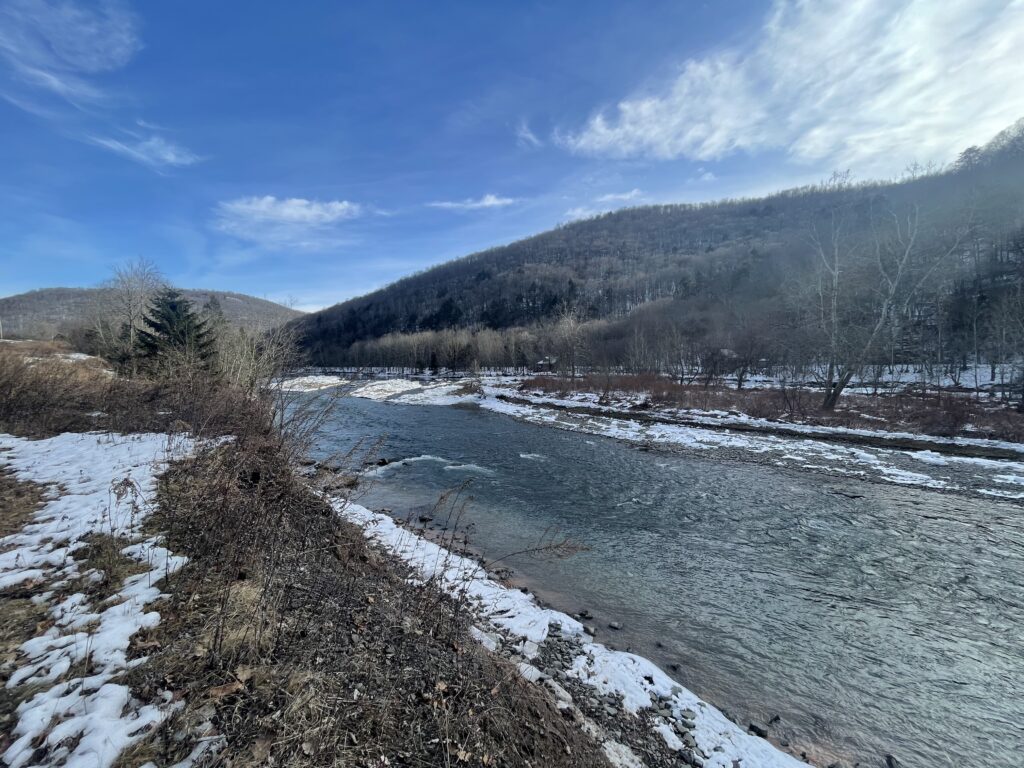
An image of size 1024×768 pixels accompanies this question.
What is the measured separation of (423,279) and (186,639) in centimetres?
19446

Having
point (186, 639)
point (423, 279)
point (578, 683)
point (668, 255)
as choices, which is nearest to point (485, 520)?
point (578, 683)

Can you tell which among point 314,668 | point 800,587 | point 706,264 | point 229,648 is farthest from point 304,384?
point 706,264

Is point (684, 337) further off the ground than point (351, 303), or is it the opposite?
point (351, 303)

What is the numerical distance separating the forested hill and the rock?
26964mm

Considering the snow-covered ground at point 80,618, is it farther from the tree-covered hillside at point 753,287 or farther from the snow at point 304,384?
the tree-covered hillside at point 753,287

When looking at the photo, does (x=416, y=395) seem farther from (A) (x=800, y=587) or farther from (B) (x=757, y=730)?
(B) (x=757, y=730)

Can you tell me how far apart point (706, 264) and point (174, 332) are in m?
126

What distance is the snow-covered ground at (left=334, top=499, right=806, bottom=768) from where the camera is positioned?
13.5 ft

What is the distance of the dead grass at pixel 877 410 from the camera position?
752 inches

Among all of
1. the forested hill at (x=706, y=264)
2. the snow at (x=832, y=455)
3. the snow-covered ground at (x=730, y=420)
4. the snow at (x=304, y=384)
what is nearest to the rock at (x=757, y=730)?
the snow at (x=304, y=384)

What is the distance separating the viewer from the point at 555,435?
23.0 m

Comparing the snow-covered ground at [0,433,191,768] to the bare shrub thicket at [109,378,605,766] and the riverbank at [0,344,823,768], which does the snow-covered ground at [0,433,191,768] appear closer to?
the riverbank at [0,344,823,768]

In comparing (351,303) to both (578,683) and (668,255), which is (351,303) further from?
(578,683)

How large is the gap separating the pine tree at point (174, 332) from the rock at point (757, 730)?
2339cm
